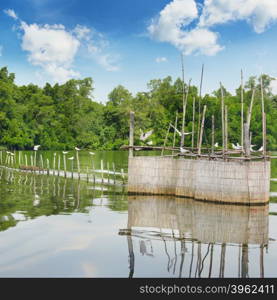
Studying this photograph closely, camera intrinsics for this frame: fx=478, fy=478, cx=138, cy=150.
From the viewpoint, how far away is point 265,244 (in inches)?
627

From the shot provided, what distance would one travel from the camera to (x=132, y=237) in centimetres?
1673

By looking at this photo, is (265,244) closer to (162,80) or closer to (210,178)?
(210,178)

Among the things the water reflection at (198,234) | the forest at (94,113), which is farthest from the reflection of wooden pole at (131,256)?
the forest at (94,113)

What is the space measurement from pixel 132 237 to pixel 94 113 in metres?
81.0

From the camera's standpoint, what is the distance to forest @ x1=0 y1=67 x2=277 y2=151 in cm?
8075

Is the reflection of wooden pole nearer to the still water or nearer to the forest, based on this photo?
the still water

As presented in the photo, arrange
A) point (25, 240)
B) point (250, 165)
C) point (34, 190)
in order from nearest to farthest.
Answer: point (25, 240) < point (250, 165) < point (34, 190)

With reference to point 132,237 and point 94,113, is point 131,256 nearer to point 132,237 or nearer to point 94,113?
point 132,237

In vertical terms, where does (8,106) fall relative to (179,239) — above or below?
above

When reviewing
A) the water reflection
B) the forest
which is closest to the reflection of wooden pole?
the water reflection

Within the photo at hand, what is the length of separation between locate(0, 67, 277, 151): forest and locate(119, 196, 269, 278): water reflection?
56.5 m

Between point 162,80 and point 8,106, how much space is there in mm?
35039

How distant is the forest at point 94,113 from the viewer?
80.8 metres
